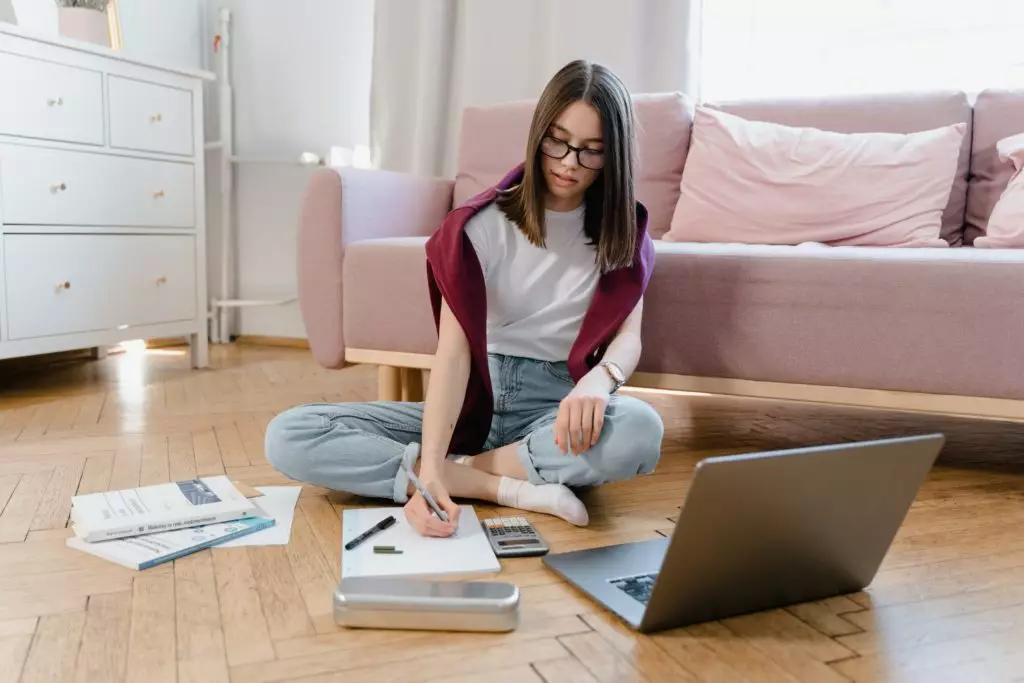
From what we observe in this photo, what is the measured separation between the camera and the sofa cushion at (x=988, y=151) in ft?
6.01

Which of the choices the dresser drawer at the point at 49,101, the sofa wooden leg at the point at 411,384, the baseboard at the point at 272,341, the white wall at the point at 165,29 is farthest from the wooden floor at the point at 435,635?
the white wall at the point at 165,29

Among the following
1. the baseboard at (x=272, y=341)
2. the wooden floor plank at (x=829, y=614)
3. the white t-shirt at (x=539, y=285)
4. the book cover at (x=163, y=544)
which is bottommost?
the baseboard at (x=272, y=341)

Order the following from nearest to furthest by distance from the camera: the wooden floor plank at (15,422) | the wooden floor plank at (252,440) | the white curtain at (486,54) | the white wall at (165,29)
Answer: the wooden floor plank at (252,440)
the wooden floor plank at (15,422)
the white curtain at (486,54)
the white wall at (165,29)

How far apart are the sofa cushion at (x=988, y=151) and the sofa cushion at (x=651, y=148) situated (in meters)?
0.61

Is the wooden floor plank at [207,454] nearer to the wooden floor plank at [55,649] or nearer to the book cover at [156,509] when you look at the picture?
the book cover at [156,509]

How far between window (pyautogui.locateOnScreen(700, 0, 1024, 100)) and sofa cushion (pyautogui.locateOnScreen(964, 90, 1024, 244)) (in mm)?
349

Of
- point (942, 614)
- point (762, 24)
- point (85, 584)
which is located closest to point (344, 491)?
point (85, 584)

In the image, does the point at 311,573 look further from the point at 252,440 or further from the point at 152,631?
the point at 252,440

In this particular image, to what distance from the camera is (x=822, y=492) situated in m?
0.85

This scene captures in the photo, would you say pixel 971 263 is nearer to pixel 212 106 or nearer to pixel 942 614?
pixel 942 614

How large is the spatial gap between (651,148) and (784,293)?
2.33 feet

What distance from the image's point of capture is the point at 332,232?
1796mm

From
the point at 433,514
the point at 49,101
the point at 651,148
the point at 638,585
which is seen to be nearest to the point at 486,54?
the point at 651,148

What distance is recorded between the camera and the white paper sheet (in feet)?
3.73
